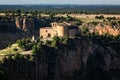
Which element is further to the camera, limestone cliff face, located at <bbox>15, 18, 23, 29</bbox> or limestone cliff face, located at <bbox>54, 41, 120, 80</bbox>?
limestone cliff face, located at <bbox>15, 18, 23, 29</bbox>

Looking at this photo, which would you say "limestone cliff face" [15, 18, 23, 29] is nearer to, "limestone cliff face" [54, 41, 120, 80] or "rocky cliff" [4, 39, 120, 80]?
"rocky cliff" [4, 39, 120, 80]

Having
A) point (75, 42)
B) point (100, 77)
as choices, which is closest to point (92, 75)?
point (100, 77)

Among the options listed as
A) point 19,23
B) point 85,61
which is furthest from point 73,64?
point 19,23

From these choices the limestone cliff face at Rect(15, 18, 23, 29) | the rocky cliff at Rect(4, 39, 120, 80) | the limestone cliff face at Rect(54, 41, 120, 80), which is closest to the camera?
the rocky cliff at Rect(4, 39, 120, 80)

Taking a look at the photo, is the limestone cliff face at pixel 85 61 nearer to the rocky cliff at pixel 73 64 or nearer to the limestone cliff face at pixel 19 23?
the rocky cliff at pixel 73 64


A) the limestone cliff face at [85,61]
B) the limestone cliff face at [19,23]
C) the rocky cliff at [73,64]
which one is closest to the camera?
the rocky cliff at [73,64]

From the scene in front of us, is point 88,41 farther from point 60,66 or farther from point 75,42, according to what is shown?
point 60,66

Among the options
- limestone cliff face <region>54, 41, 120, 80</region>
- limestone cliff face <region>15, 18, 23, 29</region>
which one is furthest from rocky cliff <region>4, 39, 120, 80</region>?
limestone cliff face <region>15, 18, 23, 29</region>

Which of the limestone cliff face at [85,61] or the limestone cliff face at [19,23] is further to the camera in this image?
the limestone cliff face at [19,23]

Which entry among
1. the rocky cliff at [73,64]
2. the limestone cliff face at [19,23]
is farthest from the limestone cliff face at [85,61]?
the limestone cliff face at [19,23]
